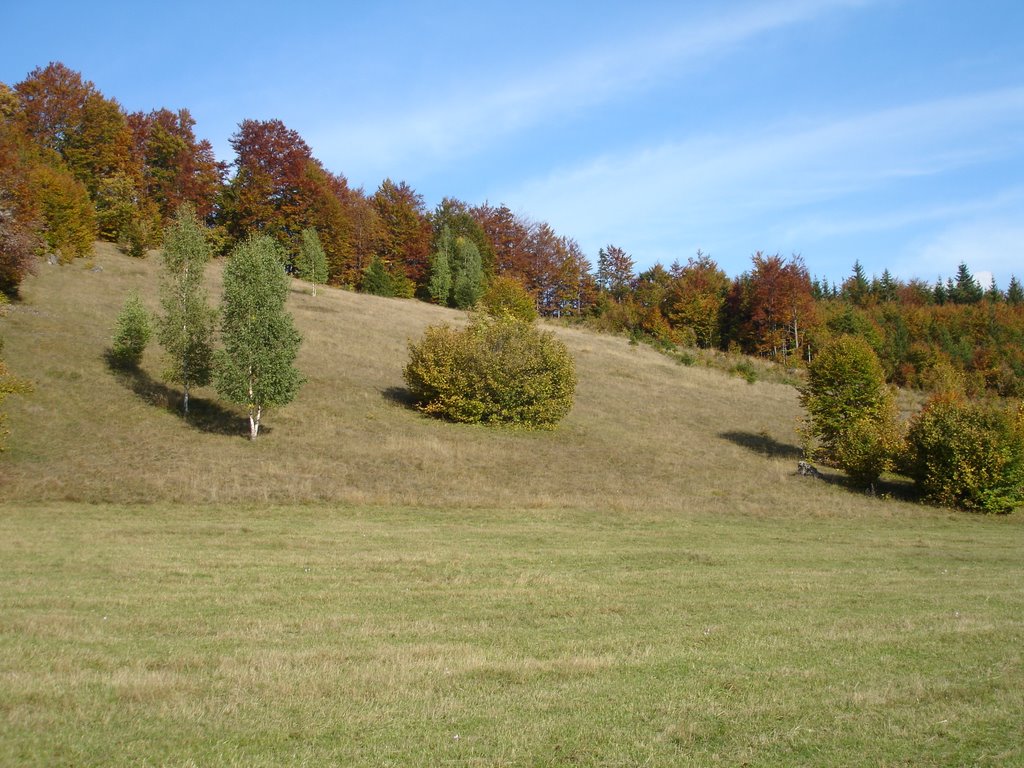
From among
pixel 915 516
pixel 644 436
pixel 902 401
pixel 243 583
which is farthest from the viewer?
pixel 902 401

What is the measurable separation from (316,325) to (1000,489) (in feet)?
149

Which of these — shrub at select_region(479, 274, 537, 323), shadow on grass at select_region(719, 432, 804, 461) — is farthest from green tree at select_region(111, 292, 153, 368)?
shrub at select_region(479, 274, 537, 323)

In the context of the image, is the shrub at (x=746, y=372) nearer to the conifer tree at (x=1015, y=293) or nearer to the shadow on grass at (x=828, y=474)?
the shadow on grass at (x=828, y=474)

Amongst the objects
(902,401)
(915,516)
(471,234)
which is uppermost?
(471,234)

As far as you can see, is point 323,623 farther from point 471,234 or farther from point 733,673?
point 471,234

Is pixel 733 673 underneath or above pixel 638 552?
above

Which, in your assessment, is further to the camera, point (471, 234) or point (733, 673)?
point (471, 234)

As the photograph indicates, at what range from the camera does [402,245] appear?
86.9 meters

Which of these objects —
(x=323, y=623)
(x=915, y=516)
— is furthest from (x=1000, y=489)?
(x=323, y=623)

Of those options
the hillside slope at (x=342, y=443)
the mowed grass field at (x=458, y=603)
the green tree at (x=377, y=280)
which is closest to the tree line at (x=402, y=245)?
the green tree at (x=377, y=280)

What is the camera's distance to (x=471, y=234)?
92.7m

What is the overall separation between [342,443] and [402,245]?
57707mm

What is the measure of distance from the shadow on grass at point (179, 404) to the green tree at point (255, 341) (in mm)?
1855

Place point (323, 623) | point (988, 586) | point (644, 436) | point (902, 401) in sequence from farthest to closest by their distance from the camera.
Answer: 1. point (902, 401)
2. point (644, 436)
3. point (988, 586)
4. point (323, 623)
